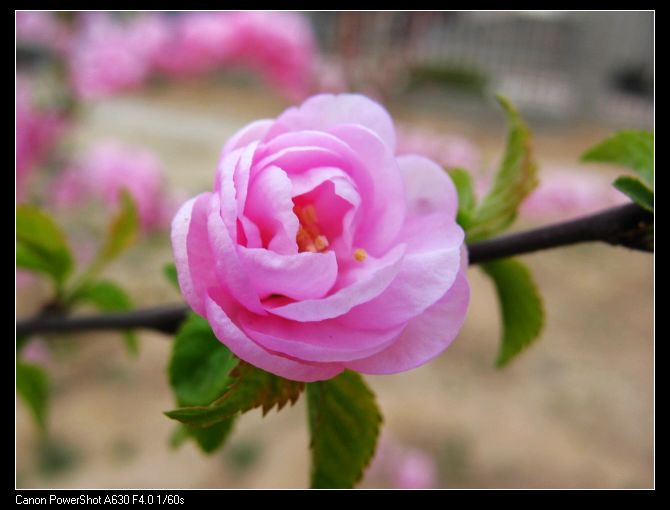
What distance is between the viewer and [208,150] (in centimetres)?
361

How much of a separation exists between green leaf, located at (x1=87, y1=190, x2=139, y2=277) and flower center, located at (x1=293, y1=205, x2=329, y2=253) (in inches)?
7.0

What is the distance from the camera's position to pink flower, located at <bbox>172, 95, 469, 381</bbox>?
166 millimetres

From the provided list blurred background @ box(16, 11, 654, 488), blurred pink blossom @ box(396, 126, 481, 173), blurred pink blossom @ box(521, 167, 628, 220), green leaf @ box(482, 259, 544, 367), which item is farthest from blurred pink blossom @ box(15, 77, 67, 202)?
green leaf @ box(482, 259, 544, 367)

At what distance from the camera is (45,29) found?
1.18m

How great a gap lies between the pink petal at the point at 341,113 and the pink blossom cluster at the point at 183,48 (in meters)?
1.06

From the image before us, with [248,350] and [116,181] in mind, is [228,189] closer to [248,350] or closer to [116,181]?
[248,350]

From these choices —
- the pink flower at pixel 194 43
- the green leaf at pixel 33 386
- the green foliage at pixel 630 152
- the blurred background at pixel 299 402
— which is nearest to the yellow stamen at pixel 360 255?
the green foliage at pixel 630 152

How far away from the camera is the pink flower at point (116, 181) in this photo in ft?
3.97

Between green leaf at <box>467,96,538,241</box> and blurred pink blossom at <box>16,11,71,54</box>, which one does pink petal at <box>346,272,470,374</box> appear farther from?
blurred pink blossom at <box>16,11,71,54</box>

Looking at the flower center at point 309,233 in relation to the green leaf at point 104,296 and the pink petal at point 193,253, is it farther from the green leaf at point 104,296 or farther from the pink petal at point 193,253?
the green leaf at point 104,296

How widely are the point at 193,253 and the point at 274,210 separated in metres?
0.03
